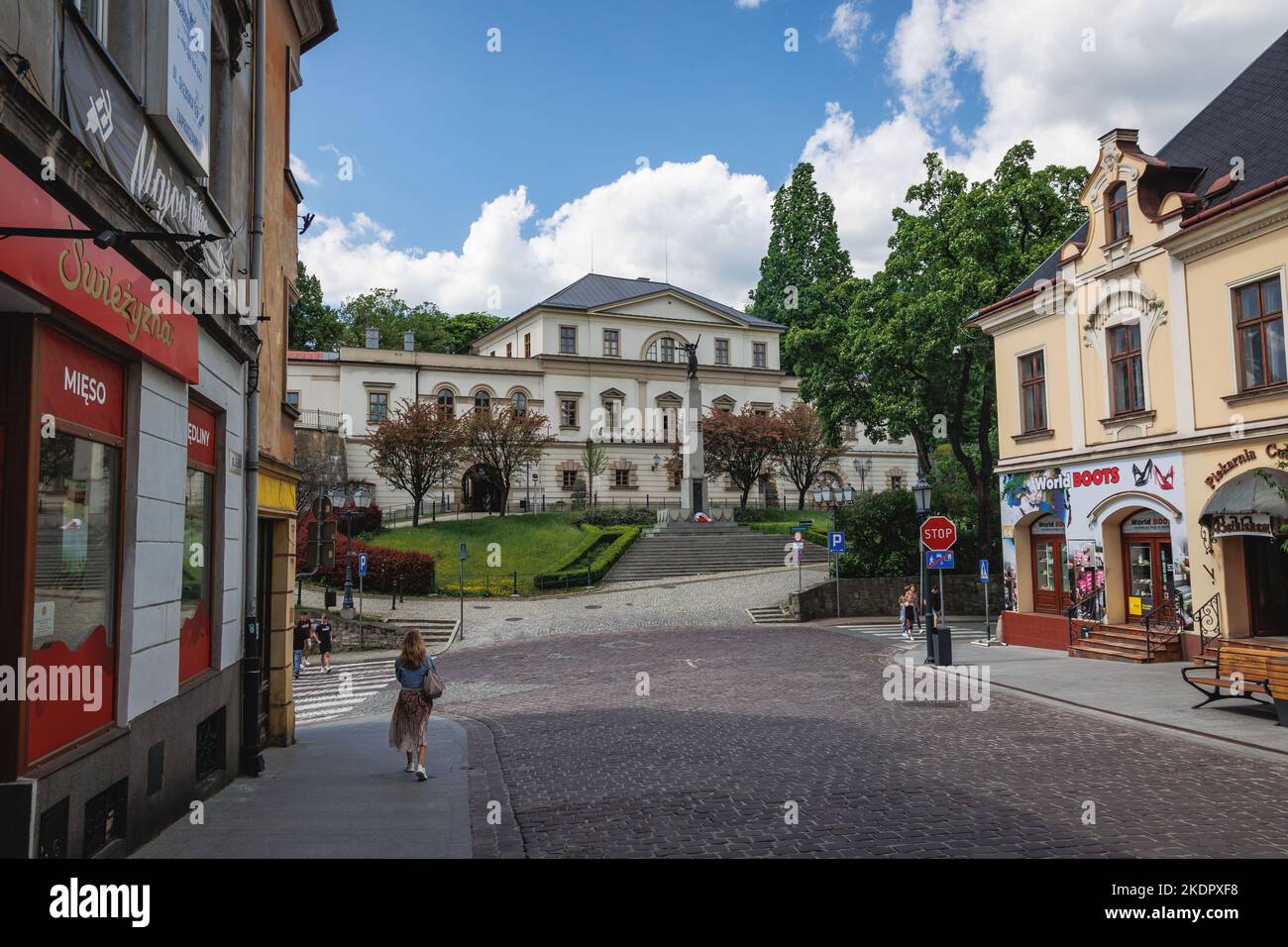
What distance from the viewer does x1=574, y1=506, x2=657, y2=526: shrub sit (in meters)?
52.5

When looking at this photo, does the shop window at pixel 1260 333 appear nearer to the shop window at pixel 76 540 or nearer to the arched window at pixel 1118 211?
the arched window at pixel 1118 211

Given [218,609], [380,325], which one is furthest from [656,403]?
[218,609]

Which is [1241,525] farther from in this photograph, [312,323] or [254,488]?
[312,323]

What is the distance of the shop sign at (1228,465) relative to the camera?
17.4 m

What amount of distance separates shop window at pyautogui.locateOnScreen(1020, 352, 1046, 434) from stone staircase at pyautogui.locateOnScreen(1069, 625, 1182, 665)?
5.62 metres

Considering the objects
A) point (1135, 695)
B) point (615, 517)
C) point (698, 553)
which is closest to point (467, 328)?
point (615, 517)

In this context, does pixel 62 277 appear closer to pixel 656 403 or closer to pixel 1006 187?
pixel 1006 187

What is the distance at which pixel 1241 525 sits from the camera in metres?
16.8

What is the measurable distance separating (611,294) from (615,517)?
23.1 m

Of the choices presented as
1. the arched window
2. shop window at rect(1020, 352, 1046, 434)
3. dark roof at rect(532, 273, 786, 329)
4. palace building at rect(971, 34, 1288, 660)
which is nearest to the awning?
palace building at rect(971, 34, 1288, 660)

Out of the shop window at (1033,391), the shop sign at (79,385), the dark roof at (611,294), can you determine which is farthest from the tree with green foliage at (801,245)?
the shop sign at (79,385)

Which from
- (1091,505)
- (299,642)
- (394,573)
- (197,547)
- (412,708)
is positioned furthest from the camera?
(394,573)

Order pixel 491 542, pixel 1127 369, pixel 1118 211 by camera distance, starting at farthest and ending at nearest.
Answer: pixel 491 542, pixel 1118 211, pixel 1127 369
